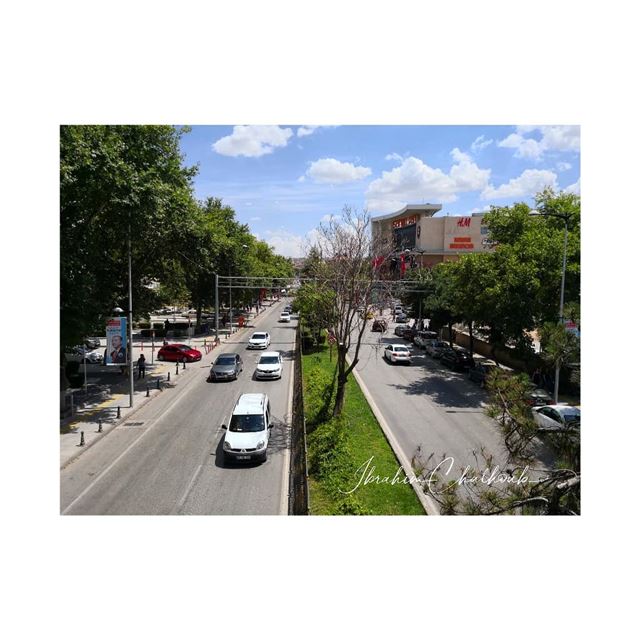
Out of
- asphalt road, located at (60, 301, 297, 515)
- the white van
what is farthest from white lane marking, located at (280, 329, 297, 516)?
the white van

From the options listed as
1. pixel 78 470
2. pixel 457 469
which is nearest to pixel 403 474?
pixel 457 469

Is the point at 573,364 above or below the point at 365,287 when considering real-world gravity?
below

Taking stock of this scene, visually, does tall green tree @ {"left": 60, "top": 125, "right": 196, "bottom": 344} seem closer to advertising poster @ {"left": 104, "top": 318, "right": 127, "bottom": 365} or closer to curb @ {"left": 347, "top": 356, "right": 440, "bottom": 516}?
advertising poster @ {"left": 104, "top": 318, "right": 127, "bottom": 365}

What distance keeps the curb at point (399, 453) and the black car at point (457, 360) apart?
257 inches

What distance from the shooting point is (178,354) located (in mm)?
32688

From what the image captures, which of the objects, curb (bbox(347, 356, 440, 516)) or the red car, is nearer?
curb (bbox(347, 356, 440, 516))

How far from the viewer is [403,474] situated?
13344 millimetres

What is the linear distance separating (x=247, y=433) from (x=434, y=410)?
874cm

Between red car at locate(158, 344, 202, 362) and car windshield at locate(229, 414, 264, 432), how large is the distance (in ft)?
57.8

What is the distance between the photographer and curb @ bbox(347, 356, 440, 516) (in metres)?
11.5

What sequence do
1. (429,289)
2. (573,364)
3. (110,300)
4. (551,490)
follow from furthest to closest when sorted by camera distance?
(429,289) → (110,300) → (573,364) → (551,490)

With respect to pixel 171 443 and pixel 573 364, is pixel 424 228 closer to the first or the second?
pixel 171 443

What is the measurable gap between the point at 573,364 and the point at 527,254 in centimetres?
1586

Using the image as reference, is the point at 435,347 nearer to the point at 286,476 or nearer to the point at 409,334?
the point at 409,334
